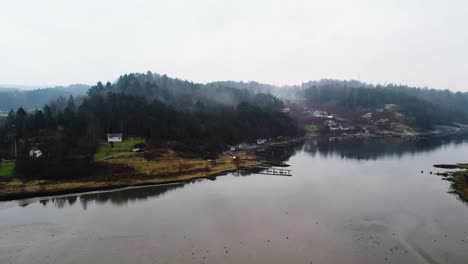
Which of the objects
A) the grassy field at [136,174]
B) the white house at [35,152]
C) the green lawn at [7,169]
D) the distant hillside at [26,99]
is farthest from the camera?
the distant hillside at [26,99]

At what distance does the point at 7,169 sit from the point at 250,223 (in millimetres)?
36977

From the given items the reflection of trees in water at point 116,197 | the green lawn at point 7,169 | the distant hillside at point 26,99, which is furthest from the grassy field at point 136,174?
the distant hillside at point 26,99

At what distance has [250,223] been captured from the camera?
25.2 meters

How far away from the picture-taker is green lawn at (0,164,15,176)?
1531 inches

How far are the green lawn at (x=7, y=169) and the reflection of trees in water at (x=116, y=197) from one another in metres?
11.5

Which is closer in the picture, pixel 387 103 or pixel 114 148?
pixel 114 148

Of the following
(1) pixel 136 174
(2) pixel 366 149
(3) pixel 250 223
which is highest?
(1) pixel 136 174

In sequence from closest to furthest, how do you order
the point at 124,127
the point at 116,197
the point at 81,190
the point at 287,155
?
1. the point at 116,197
2. the point at 81,190
3. the point at 124,127
4. the point at 287,155

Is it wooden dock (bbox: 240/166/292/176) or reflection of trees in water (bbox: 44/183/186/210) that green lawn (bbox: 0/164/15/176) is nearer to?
reflection of trees in water (bbox: 44/183/186/210)

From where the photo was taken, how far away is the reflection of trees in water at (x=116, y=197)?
32.2 m

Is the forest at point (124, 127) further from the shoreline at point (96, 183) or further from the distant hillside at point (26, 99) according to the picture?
the distant hillside at point (26, 99)

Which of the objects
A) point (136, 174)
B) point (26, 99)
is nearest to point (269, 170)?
point (136, 174)

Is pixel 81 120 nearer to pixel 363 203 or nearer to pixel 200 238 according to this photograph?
pixel 200 238

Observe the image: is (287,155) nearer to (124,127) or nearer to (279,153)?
(279,153)
